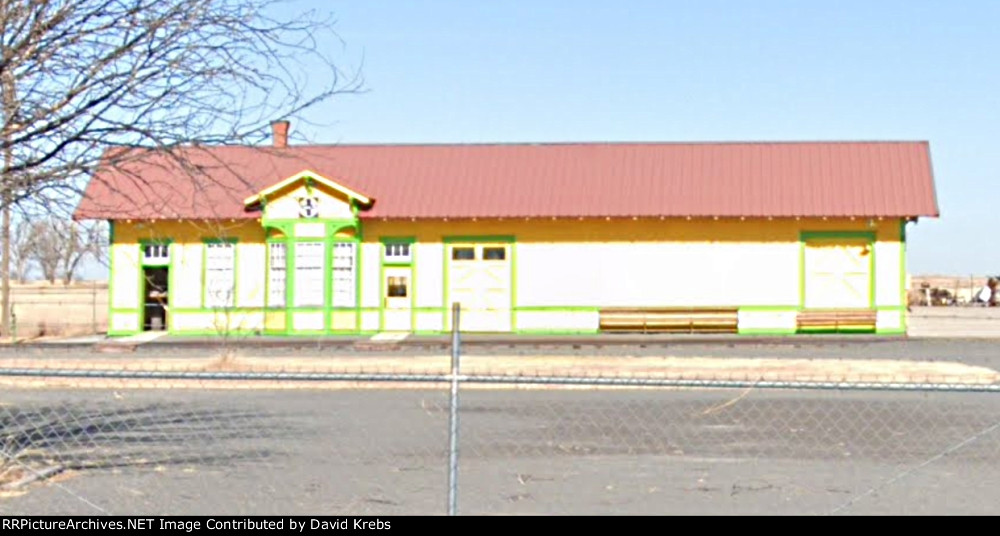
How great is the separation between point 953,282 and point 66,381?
67.1 meters

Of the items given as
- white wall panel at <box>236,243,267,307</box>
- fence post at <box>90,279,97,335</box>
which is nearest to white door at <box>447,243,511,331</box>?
white wall panel at <box>236,243,267,307</box>

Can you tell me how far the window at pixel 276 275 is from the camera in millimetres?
39969

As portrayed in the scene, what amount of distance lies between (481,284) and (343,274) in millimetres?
4123

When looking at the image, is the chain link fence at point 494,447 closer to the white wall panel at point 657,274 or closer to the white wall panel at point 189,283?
the white wall panel at point 657,274

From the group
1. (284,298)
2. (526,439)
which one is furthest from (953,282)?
(526,439)

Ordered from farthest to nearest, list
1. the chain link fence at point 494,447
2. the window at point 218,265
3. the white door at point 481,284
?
1. the window at point 218,265
2. the white door at point 481,284
3. the chain link fence at point 494,447

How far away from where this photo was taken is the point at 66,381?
23.6 metres

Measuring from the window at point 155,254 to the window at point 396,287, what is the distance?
22.0 feet

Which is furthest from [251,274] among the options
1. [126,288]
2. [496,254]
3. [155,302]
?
[496,254]

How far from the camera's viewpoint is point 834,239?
3925 cm

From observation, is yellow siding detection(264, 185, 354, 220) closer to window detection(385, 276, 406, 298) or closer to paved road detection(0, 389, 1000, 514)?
window detection(385, 276, 406, 298)

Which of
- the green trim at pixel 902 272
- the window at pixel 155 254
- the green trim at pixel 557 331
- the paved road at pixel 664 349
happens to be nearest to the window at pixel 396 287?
the green trim at pixel 557 331

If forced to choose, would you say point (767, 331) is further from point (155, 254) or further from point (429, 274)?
point (155, 254)
